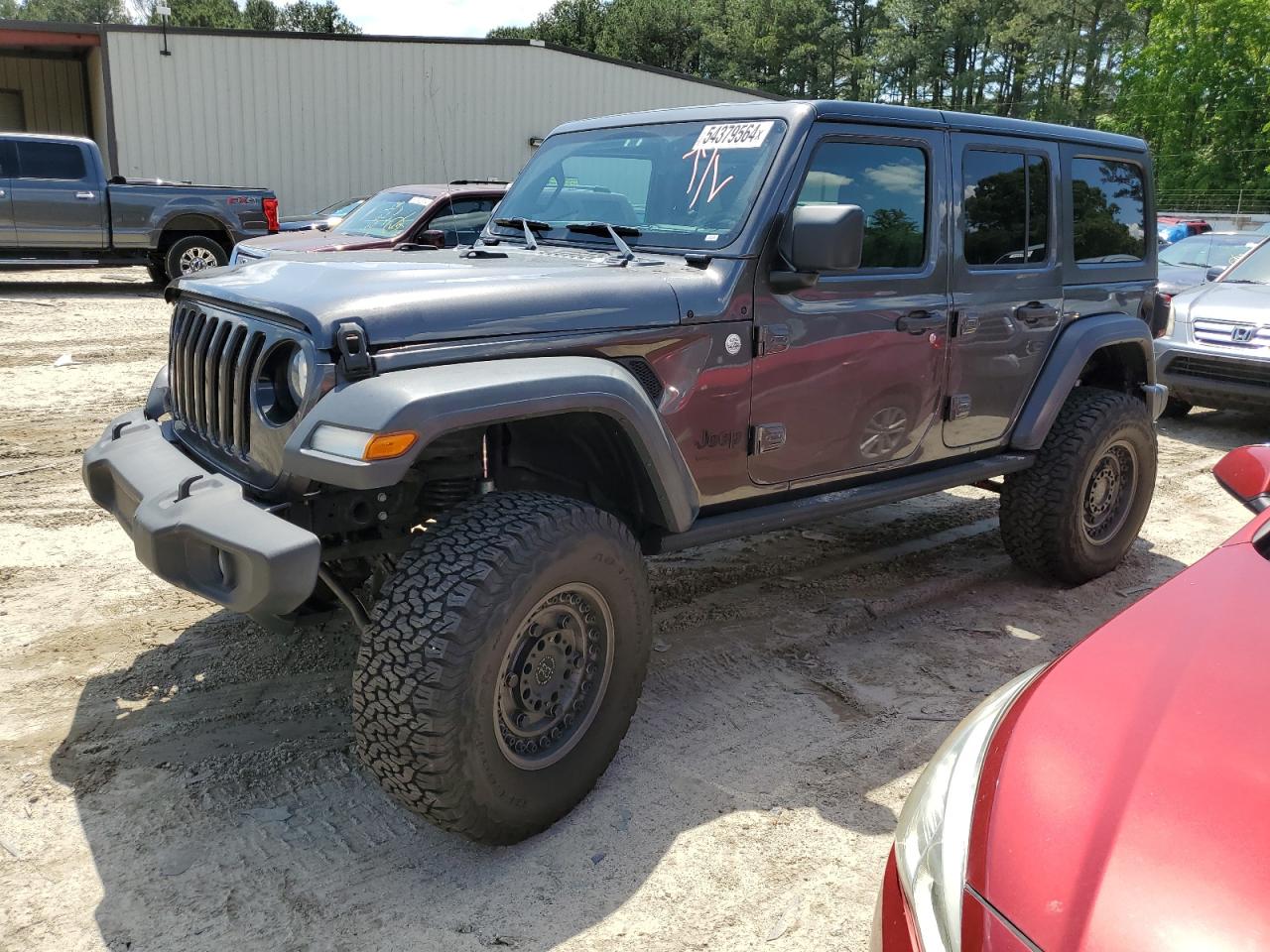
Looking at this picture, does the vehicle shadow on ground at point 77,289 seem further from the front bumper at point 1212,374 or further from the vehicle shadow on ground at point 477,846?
the front bumper at point 1212,374

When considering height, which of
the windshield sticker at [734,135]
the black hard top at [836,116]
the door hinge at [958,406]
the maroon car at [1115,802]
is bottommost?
the maroon car at [1115,802]

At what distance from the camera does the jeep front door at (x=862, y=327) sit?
3488mm

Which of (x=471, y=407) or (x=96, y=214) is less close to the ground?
(x=96, y=214)

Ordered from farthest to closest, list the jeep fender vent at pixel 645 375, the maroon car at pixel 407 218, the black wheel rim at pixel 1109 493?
1. the maroon car at pixel 407 218
2. the black wheel rim at pixel 1109 493
3. the jeep fender vent at pixel 645 375

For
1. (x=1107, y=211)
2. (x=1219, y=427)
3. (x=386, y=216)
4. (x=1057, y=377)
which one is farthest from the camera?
(x=386, y=216)

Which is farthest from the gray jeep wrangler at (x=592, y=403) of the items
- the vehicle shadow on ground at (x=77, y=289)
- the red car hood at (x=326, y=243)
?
the vehicle shadow on ground at (x=77, y=289)

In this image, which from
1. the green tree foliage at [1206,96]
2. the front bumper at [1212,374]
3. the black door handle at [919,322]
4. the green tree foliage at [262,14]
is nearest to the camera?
the black door handle at [919,322]

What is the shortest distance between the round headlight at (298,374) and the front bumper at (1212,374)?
731cm

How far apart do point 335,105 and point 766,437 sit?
20.6m

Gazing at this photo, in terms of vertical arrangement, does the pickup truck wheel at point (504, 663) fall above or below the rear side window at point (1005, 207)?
below

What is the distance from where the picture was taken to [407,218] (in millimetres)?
10227

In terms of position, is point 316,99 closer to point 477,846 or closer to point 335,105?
point 335,105

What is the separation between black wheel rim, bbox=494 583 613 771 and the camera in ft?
9.21

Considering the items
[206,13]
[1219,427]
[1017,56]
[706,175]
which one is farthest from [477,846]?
[206,13]
